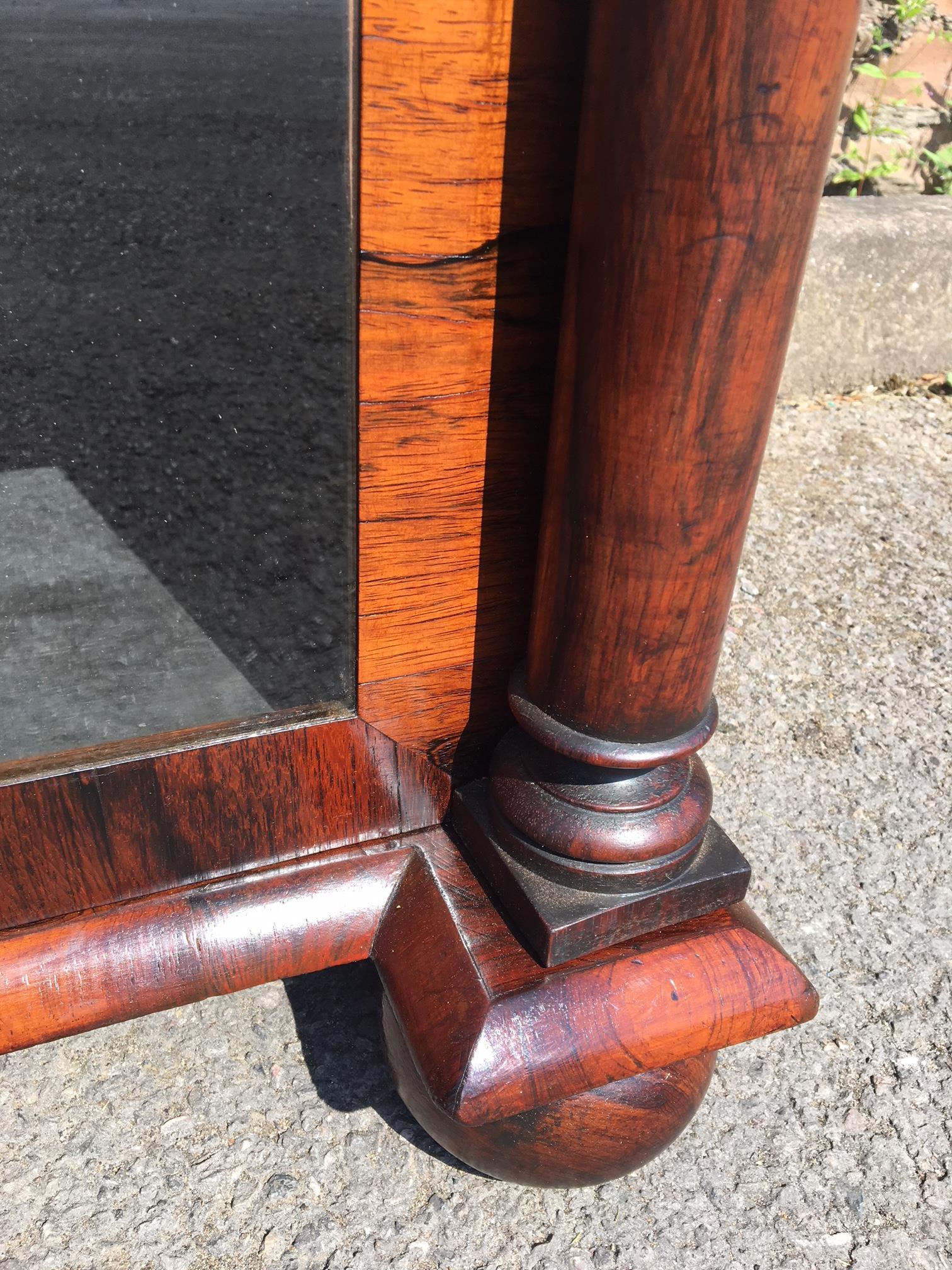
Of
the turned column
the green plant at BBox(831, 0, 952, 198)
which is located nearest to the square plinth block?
the turned column

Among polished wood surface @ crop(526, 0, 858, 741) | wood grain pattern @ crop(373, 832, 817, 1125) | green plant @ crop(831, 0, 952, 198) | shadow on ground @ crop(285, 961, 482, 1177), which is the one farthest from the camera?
green plant @ crop(831, 0, 952, 198)

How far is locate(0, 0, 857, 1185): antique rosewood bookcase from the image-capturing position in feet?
2.50

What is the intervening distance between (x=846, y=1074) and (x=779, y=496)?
4.57 ft

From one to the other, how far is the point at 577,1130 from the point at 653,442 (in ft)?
2.13

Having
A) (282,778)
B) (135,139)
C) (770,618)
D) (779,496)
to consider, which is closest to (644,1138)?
(282,778)

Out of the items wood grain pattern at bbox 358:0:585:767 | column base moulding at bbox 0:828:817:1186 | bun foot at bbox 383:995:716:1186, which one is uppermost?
wood grain pattern at bbox 358:0:585:767

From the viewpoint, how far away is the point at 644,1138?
1.06 metres

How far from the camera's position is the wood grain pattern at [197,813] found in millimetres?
1027

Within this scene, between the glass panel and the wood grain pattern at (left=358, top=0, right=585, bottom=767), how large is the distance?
30 millimetres

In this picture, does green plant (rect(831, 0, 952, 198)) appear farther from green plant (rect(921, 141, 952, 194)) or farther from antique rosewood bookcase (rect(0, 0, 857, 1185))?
antique rosewood bookcase (rect(0, 0, 857, 1185))

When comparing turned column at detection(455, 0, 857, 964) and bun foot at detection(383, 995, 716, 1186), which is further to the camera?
bun foot at detection(383, 995, 716, 1186)

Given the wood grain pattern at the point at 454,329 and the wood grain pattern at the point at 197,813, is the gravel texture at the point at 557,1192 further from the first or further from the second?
the wood grain pattern at the point at 454,329

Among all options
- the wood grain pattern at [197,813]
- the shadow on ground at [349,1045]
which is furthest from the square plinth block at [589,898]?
the shadow on ground at [349,1045]

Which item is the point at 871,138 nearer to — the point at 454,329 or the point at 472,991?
the point at 454,329
